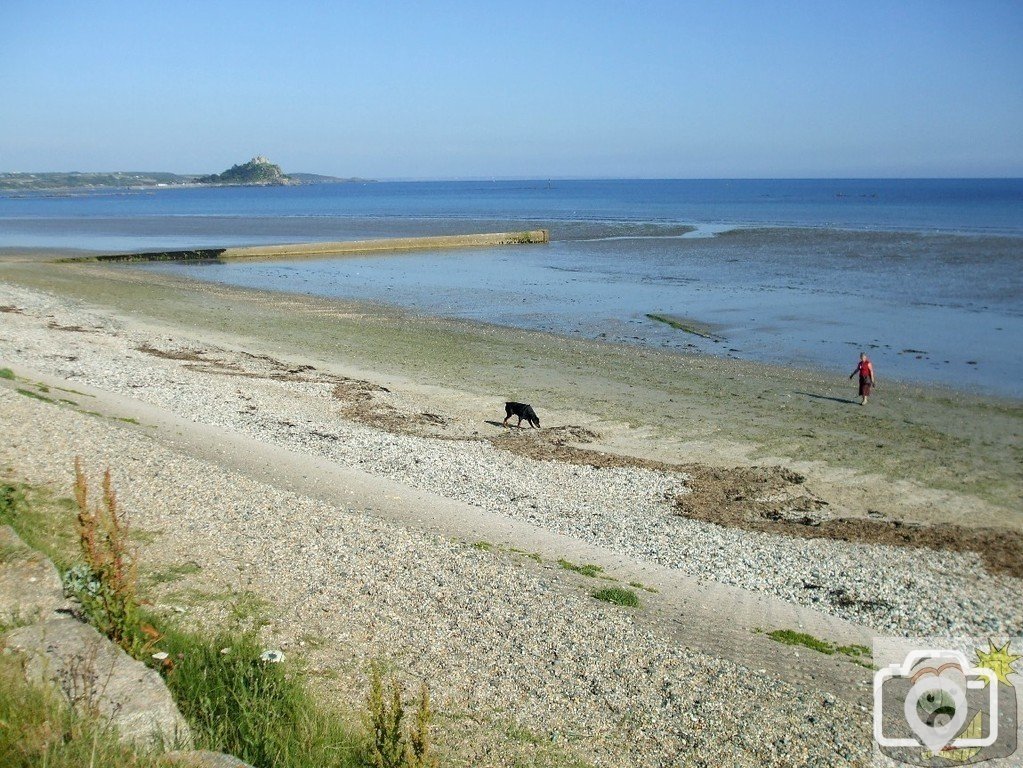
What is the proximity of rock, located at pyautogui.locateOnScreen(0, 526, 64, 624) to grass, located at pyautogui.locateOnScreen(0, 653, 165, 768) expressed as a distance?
1.45m

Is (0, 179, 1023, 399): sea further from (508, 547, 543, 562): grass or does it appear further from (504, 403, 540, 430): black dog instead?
(508, 547, 543, 562): grass

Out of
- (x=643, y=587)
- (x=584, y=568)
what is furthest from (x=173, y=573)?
(x=643, y=587)

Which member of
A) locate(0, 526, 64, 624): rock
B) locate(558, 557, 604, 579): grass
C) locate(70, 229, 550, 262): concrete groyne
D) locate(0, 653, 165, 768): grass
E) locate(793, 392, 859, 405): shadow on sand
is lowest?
locate(558, 557, 604, 579): grass

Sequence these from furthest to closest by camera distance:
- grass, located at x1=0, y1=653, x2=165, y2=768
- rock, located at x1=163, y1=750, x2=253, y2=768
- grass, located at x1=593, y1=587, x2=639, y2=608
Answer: grass, located at x1=593, y1=587, x2=639, y2=608
rock, located at x1=163, y1=750, x2=253, y2=768
grass, located at x1=0, y1=653, x2=165, y2=768

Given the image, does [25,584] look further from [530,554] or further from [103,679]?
[530,554]

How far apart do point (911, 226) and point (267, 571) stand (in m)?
80.1

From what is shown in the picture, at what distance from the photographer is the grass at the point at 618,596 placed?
9453mm

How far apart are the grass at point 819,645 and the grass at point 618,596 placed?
59.0 inches

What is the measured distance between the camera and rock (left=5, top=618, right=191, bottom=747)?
4902 millimetres

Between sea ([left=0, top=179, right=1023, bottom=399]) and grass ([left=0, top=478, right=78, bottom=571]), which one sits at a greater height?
sea ([left=0, top=179, right=1023, bottom=399])

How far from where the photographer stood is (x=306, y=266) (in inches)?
2096

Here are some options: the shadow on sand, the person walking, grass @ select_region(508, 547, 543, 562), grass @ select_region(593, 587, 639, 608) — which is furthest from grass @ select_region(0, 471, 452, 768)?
the shadow on sand

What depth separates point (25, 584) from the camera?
6824 millimetres

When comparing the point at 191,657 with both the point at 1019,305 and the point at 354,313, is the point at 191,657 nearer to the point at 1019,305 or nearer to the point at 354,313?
the point at 354,313
